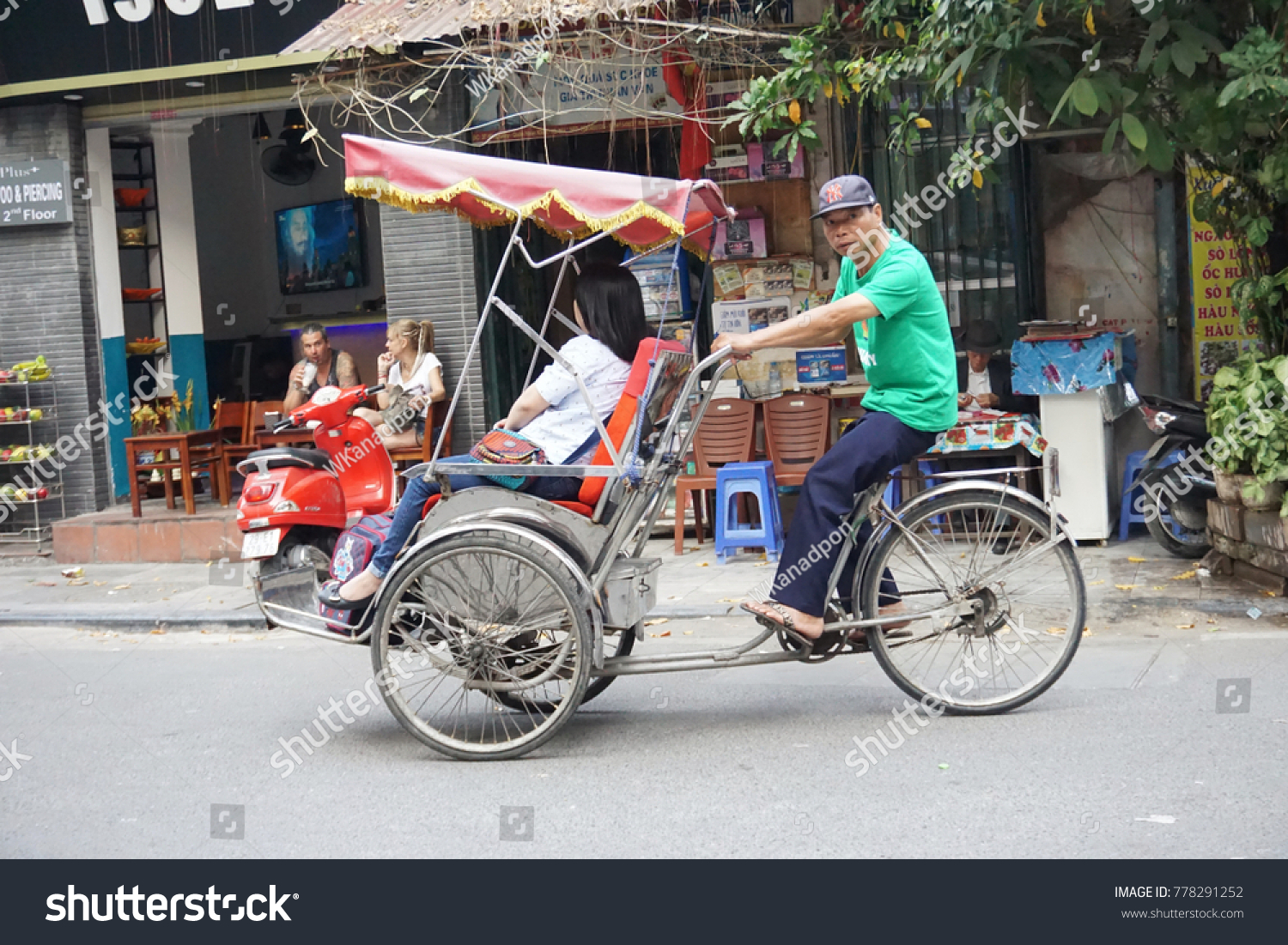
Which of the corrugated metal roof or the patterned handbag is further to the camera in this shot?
the corrugated metal roof

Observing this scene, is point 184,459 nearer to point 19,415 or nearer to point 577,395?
point 19,415

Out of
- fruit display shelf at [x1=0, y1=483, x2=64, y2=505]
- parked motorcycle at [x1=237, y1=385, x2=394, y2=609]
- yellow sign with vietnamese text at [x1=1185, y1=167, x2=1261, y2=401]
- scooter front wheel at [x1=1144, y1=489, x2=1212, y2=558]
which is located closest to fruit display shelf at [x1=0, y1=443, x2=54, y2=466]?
fruit display shelf at [x1=0, y1=483, x2=64, y2=505]

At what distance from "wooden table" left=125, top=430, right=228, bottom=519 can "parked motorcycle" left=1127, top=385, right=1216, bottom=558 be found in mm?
6869

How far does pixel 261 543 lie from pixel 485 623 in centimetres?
175

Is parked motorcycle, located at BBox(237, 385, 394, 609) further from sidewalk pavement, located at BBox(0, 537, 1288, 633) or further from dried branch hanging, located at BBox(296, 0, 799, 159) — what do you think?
dried branch hanging, located at BBox(296, 0, 799, 159)

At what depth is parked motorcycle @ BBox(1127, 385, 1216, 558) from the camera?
26.6ft

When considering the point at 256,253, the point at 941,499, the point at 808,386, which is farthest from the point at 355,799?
the point at 256,253

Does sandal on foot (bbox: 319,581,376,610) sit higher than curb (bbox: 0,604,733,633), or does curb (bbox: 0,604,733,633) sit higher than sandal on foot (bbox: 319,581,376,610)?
sandal on foot (bbox: 319,581,376,610)

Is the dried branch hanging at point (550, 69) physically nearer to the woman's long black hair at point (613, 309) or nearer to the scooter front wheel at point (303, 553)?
the scooter front wheel at point (303, 553)

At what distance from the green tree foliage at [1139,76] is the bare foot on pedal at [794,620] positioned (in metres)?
2.62

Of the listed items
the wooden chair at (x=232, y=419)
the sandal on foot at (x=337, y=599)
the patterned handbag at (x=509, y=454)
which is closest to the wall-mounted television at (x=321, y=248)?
the wooden chair at (x=232, y=419)

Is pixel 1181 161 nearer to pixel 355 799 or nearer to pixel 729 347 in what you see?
pixel 729 347

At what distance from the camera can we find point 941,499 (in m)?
5.08

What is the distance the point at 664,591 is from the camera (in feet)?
27.0
